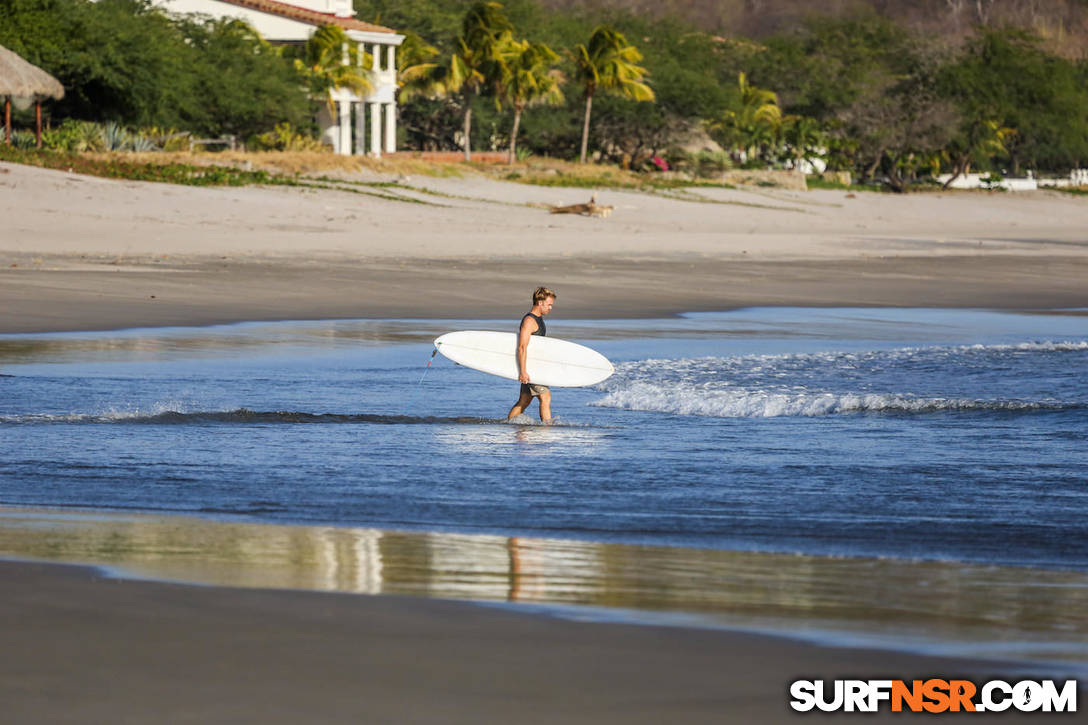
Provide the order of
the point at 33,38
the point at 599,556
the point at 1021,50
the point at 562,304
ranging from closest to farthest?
1. the point at 599,556
2. the point at 562,304
3. the point at 33,38
4. the point at 1021,50

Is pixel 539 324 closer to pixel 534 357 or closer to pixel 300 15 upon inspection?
pixel 534 357

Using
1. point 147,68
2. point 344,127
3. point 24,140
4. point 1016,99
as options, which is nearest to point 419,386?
point 24,140

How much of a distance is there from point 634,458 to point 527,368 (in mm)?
2424

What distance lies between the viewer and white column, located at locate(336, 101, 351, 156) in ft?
188

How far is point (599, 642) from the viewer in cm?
530

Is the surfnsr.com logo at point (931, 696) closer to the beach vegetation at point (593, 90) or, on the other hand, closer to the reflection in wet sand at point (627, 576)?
the reflection in wet sand at point (627, 576)

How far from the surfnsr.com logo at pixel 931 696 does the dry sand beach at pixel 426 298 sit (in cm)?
8

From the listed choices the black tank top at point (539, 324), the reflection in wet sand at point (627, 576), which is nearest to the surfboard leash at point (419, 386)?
the black tank top at point (539, 324)

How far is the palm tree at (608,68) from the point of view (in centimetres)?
5934

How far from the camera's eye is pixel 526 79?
5688 centimetres

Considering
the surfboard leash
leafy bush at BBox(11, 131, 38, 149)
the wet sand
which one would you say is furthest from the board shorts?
leafy bush at BBox(11, 131, 38, 149)

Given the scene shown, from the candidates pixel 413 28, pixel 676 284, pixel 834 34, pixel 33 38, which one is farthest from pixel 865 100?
pixel 676 284

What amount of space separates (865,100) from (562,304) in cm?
5945

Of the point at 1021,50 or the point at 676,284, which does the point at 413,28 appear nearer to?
the point at 1021,50
